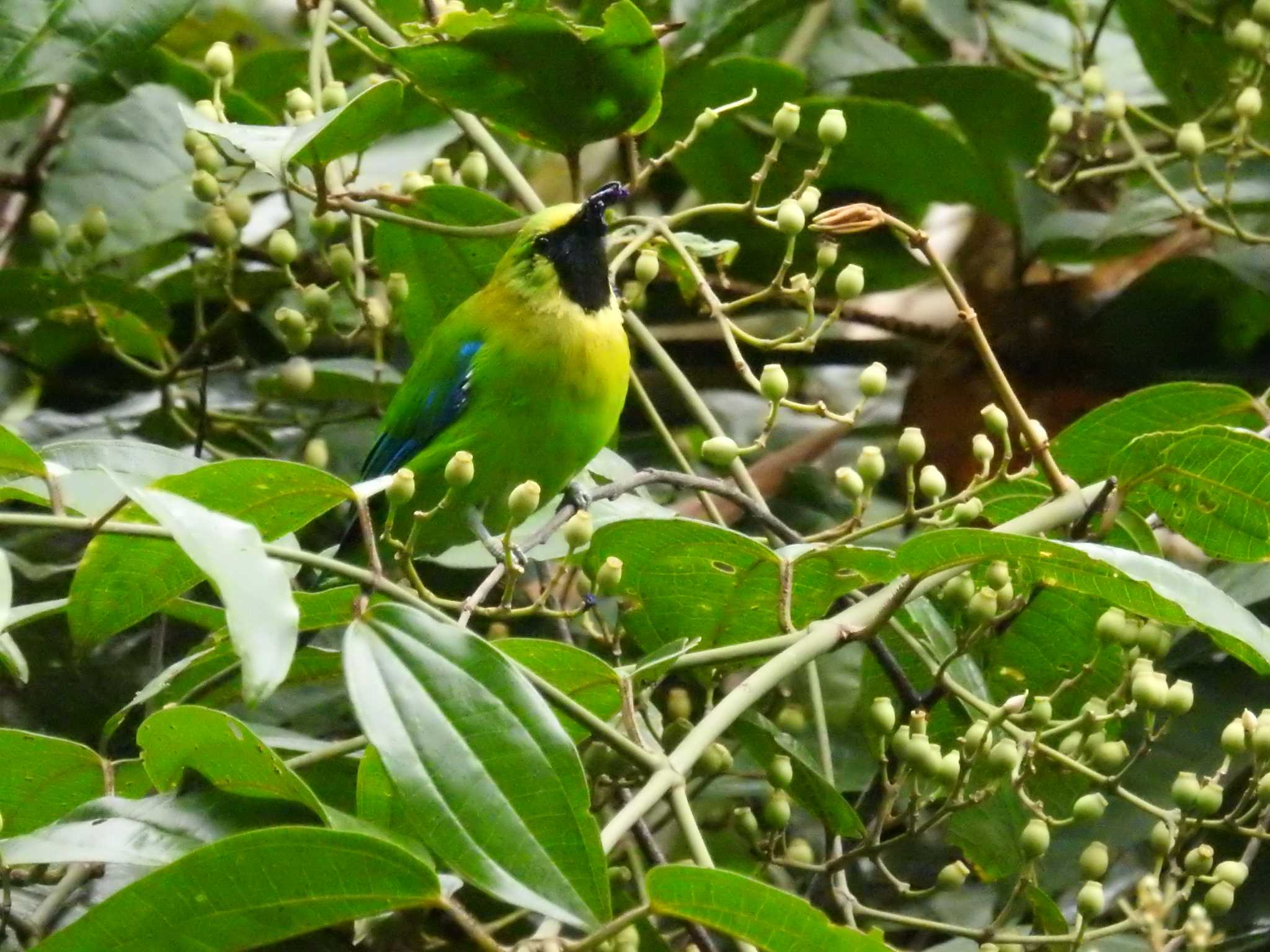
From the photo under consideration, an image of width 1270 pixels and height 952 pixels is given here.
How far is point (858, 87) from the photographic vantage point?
2799mm

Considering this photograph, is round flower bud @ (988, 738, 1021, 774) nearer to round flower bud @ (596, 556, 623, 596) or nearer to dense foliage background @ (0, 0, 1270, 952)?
dense foliage background @ (0, 0, 1270, 952)

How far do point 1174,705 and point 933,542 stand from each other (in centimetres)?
37

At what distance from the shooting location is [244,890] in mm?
1111

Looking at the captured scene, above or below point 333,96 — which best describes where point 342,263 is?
below

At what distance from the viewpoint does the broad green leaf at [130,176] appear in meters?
2.52

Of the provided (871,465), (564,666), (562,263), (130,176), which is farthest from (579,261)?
(564,666)

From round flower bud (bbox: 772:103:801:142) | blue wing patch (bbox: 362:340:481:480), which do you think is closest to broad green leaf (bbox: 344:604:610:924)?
round flower bud (bbox: 772:103:801:142)

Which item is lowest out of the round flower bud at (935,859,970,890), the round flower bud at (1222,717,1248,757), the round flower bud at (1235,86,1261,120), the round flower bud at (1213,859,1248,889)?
the round flower bud at (935,859,970,890)

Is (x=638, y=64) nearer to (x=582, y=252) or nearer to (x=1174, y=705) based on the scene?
(x=582, y=252)

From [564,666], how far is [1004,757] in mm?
451

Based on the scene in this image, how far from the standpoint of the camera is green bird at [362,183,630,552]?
2.29m

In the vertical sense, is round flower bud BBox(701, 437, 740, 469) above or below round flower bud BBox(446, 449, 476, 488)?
below

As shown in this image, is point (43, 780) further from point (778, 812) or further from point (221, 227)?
point (221, 227)

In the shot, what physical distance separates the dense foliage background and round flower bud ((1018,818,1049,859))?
0.01 m
